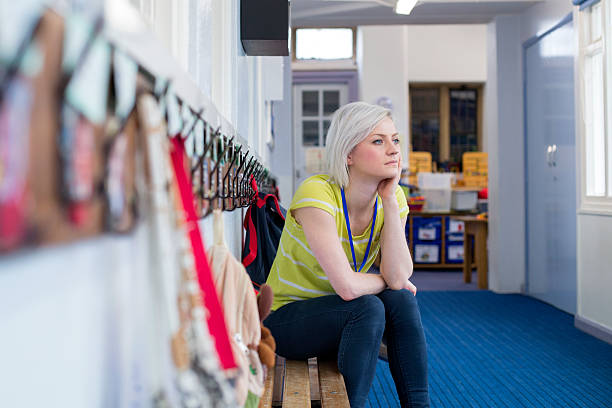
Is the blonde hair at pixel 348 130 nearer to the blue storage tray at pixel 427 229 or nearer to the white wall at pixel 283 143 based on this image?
the white wall at pixel 283 143

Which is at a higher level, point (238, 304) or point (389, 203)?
point (389, 203)

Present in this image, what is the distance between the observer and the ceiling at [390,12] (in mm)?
4422

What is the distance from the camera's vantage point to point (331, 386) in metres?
1.36

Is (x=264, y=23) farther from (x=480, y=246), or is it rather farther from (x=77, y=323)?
(x=480, y=246)

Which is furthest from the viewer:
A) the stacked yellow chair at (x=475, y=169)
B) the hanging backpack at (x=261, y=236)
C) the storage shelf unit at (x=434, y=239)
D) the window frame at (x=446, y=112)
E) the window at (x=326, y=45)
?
the window frame at (x=446, y=112)

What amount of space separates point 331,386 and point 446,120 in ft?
25.3

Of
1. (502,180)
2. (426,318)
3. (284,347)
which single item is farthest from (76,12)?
(502,180)

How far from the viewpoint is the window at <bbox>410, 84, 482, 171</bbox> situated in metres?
8.58

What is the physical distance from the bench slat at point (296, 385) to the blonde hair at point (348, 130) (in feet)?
1.83

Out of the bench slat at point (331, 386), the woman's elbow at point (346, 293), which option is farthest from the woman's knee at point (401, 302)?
the bench slat at point (331, 386)

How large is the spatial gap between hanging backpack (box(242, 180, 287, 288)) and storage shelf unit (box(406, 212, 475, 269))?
14.1ft

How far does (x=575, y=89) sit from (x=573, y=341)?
155 centimetres

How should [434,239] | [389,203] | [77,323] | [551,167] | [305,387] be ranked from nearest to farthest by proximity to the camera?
[77,323]
[305,387]
[389,203]
[551,167]
[434,239]

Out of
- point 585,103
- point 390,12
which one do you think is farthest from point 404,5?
point 585,103
